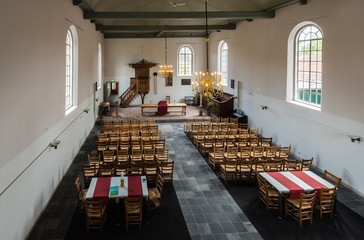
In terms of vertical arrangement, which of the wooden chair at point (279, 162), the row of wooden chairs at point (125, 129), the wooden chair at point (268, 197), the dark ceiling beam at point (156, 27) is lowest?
the wooden chair at point (268, 197)

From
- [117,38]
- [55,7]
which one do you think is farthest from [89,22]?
[117,38]

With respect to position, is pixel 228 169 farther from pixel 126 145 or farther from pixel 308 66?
pixel 308 66

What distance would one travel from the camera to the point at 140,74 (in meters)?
27.8

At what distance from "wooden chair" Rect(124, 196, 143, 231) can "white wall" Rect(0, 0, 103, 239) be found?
7.72 feet

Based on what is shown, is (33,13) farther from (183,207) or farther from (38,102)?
(183,207)

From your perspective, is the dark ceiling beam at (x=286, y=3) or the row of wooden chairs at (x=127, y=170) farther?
the dark ceiling beam at (x=286, y=3)

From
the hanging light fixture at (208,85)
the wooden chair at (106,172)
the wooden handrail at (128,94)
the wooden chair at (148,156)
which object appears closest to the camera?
the wooden chair at (106,172)

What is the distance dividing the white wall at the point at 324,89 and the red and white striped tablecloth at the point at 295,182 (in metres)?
2.09

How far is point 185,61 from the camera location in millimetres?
30109

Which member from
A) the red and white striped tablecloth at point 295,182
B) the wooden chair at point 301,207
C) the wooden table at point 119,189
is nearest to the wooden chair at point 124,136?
the wooden table at point 119,189

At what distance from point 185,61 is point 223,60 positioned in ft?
16.6

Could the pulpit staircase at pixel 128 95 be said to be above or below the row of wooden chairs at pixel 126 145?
above

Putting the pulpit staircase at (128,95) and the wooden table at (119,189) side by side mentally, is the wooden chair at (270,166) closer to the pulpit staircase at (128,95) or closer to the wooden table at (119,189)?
the wooden table at (119,189)

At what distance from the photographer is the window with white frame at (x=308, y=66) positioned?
533 inches
